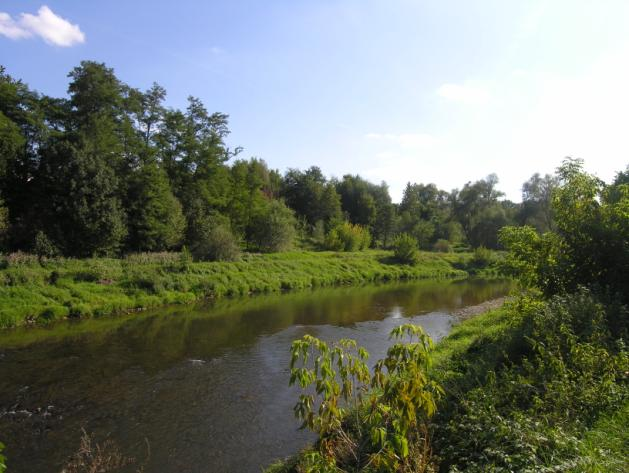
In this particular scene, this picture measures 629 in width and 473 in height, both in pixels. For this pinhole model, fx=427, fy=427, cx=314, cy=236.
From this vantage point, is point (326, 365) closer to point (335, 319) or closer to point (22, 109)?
point (335, 319)

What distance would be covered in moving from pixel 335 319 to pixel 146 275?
12756mm

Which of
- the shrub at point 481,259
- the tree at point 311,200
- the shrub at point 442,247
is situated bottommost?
the shrub at point 481,259

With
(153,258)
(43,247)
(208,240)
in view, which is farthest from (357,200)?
(43,247)

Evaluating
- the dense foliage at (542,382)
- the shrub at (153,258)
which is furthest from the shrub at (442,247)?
the dense foliage at (542,382)

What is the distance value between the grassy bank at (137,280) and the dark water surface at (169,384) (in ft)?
5.44

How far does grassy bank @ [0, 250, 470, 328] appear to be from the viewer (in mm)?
21731

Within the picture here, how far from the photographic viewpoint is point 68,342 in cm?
1788

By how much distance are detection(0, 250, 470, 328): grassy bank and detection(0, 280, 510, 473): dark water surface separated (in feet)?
5.44

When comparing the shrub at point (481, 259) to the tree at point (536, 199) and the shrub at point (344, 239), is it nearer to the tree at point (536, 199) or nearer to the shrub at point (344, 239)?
the shrub at point (344, 239)

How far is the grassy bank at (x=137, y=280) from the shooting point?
21.7 meters

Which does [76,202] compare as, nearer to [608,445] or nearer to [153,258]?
[153,258]

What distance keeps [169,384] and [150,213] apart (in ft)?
78.0

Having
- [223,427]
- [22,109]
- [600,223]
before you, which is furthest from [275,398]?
[22,109]

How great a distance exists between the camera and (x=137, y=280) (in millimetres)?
27156
